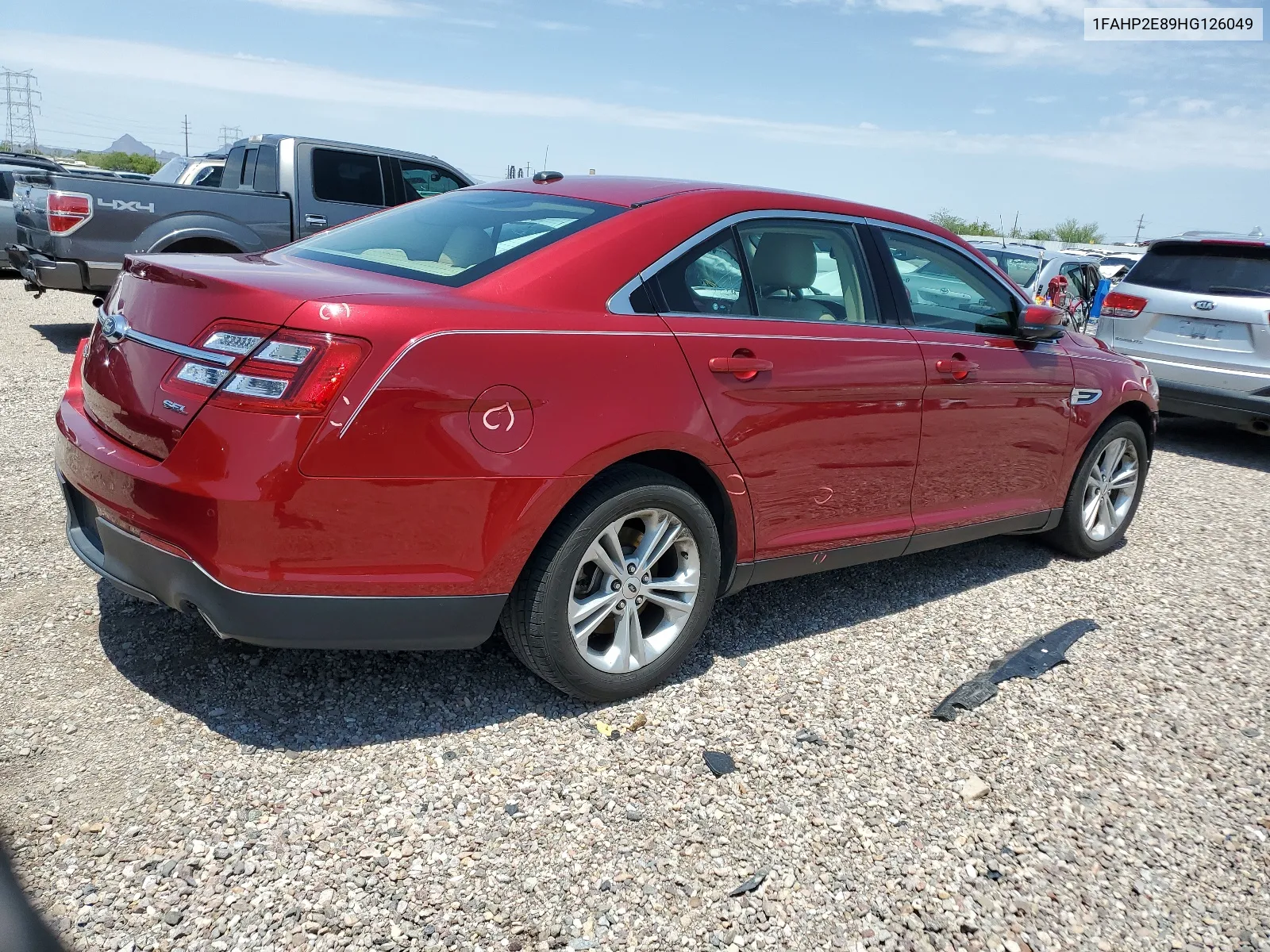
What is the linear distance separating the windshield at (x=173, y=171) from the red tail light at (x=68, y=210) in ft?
16.9

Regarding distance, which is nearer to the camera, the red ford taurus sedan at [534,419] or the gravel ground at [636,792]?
the gravel ground at [636,792]

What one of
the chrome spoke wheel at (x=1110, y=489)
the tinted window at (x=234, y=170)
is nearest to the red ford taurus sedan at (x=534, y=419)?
the chrome spoke wheel at (x=1110, y=489)

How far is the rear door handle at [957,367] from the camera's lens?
157 inches

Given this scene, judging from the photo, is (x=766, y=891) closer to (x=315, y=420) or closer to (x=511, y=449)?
(x=511, y=449)

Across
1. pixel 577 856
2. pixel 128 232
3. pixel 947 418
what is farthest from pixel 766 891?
pixel 128 232

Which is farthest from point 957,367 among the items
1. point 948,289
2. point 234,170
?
point 234,170

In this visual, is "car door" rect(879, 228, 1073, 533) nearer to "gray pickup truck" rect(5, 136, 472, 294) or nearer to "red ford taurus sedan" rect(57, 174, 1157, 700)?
"red ford taurus sedan" rect(57, 174, 1157, 700)

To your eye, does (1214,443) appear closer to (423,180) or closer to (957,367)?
(957,367)

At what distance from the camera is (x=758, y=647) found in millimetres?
3838

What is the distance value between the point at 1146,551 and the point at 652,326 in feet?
12.4

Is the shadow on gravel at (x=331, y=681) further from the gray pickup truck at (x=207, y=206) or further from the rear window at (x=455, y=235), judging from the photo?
the gray pickup truck at (x=207, y=206)

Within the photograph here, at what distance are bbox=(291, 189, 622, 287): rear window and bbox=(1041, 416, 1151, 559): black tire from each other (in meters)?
2.97

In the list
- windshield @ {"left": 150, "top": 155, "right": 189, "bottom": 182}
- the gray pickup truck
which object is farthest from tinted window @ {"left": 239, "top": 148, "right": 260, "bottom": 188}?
windshield @ {"left": 150, "top": 155, "right": 189, "bottom": 182}

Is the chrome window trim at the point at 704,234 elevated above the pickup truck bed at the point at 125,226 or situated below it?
above
